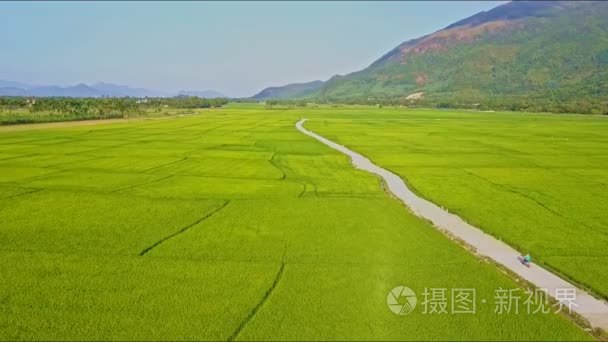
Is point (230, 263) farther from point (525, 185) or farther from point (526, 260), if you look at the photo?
point (525, 185)

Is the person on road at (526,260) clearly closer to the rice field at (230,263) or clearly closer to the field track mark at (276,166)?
the rice field at (230,263)

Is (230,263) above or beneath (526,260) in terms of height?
above

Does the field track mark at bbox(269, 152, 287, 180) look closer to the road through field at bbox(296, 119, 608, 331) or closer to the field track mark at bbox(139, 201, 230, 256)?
the road through field at bbox(296, 119, 608, 331)

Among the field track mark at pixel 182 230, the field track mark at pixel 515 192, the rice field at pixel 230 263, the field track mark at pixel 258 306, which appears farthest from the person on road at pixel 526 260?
the field track mark at pixel 182 230

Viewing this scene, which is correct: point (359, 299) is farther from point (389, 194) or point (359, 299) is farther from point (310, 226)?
point (389, 194)

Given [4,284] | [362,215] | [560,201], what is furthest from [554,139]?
[4,284]

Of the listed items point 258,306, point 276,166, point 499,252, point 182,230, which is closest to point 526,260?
point 499,252

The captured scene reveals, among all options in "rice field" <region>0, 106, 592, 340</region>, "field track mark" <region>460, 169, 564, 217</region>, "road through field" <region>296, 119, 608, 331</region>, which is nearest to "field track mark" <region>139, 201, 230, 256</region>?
"rice field" <region>0, 106, 592, 340</region>
